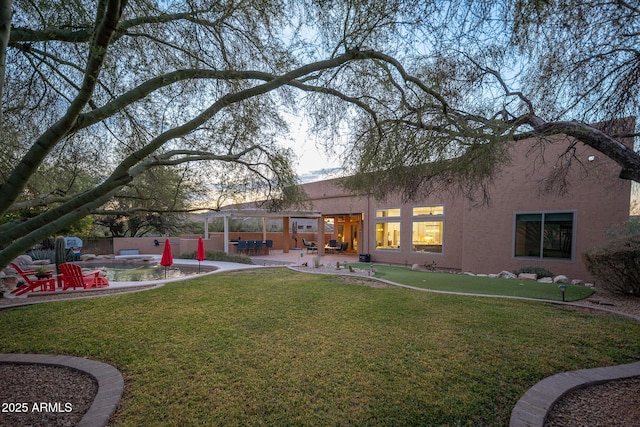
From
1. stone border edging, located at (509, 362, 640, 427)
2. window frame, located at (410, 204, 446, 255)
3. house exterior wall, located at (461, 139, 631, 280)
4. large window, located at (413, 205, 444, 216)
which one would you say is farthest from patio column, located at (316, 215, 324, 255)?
stone border edging, located at (509, 362, 640, 427)

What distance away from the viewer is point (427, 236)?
47.0ft

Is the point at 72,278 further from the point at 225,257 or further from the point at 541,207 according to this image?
the point at 541,207

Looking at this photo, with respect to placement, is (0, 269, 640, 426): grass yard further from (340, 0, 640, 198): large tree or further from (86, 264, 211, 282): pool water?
(86, 264, 211, 282): pool water

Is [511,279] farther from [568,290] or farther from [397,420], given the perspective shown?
[397,420]

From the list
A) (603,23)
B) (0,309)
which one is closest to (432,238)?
(603,23)

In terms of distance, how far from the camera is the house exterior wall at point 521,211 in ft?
30.3

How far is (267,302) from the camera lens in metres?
6.69

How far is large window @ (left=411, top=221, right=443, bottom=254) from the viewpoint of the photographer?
45.7ft

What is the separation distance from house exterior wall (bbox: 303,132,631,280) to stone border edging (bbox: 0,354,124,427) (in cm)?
457

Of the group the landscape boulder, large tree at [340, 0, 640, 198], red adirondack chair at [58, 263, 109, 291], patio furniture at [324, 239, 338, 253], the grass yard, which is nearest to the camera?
the grass yard

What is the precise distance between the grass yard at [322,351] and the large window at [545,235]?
5.36 metres

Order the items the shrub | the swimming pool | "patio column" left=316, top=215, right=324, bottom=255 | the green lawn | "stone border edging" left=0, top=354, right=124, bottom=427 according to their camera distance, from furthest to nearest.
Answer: "patio column" left=316, top=215, right=324, bottom=255, the shrub, the swimming pool, the green lawn, "stone border edging" left=0, top=354, right=124, bottom=427

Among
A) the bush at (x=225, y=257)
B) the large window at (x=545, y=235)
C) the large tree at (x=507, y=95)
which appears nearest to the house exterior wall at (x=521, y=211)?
the large window at (x=545, y=235)

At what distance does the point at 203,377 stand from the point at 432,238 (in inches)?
495
